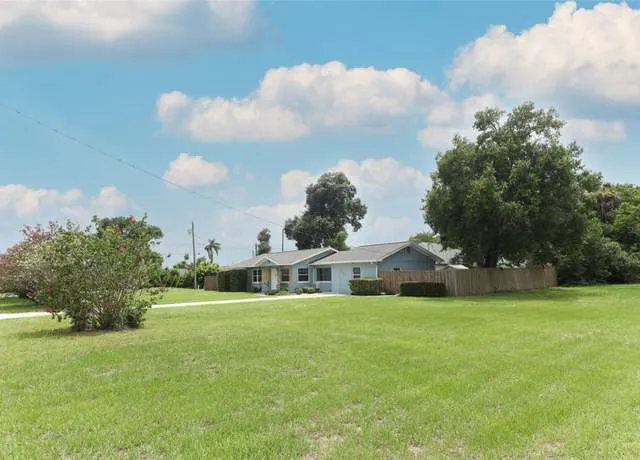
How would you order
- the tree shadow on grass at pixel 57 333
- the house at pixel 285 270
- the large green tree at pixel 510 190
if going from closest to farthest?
the tree shadow on grass at pixel 57 333 → the large green tree at pixel 510 190 → the house at pixel 285 270

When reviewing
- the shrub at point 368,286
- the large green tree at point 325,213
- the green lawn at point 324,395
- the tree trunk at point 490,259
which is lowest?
the green lawn at point 324,395

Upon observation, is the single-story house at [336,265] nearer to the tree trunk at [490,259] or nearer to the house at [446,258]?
the house at [446,258]

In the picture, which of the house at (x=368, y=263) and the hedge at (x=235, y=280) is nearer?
the house at (x=368, y=263)

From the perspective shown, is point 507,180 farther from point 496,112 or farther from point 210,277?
point 210,277

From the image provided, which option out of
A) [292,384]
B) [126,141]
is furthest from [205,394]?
[126,141]

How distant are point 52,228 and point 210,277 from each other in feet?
76.2

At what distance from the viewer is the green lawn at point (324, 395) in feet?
15.3

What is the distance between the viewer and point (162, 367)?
25.7ft

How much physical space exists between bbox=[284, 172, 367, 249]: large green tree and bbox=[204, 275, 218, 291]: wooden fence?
689 inches

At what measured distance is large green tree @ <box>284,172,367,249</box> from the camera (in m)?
A: 62.3

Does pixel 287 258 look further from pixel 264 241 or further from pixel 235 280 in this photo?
pixel 264 241

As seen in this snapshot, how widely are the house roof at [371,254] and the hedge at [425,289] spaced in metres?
4.66

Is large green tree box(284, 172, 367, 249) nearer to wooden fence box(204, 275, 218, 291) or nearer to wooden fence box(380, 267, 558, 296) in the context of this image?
wooden fence box(204, 275, 218, 291)

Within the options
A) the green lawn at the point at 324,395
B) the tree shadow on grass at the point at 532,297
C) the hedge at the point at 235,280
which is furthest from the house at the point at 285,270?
the green lawn at the point at 324,395
